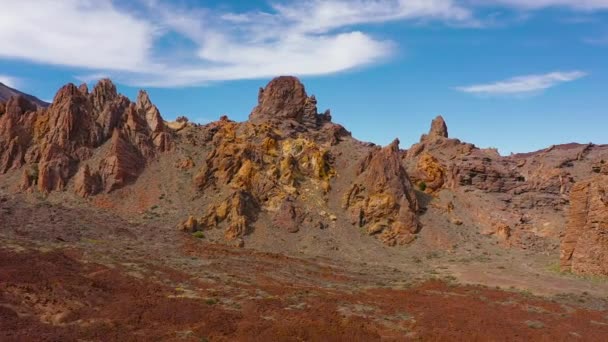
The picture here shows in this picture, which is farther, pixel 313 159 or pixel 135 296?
pixel 313 159

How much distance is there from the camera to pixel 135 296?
2748 centimetres

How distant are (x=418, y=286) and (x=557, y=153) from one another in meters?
69.2

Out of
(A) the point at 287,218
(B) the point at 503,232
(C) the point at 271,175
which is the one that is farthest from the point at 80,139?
(B) the point at 503,232

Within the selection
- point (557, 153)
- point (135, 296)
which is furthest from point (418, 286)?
point (557, 153)

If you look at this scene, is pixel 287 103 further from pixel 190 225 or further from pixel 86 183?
pixel 86 183

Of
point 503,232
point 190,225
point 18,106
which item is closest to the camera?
point 190,225

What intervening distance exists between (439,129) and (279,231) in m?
42.1

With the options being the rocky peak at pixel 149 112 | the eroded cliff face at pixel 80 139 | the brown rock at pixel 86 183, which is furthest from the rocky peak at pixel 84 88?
the brown rock at pixel 86 183

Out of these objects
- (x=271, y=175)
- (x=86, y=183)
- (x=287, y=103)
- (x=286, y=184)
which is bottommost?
(x=86, y=183)

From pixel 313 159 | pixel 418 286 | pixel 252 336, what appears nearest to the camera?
pixel 252 336

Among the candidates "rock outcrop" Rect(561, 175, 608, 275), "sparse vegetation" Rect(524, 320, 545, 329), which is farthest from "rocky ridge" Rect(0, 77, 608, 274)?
"sparse vegetation" Rect(524, 320, 545, 329)

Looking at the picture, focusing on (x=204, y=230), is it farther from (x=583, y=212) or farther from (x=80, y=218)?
(x=583, y=212)

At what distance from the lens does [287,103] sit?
81.1m

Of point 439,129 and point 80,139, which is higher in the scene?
point 439,129
